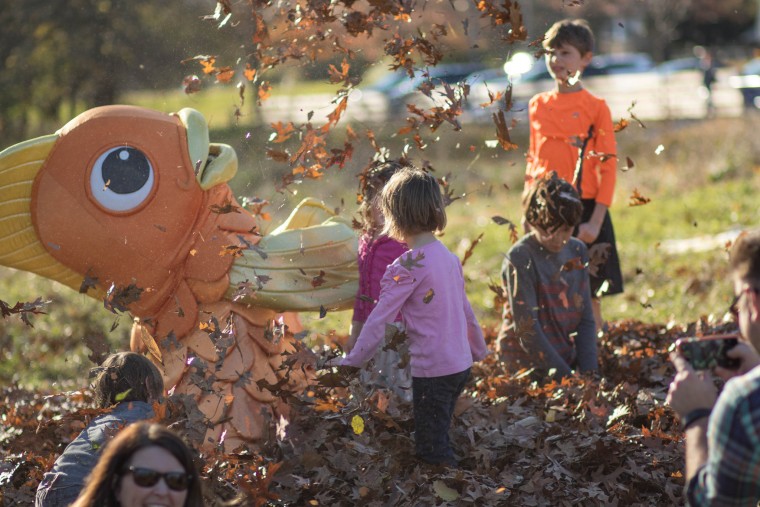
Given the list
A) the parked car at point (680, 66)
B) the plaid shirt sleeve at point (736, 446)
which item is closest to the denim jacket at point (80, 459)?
the plaid shirt sleeve at point (736, 446)

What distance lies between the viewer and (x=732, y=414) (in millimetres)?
2496

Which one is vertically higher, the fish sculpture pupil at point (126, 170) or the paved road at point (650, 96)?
the paved road at point (650, 96)

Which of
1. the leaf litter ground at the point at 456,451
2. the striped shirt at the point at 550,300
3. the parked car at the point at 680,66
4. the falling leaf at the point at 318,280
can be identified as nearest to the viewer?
the leaf litter ground at the point at 456,451

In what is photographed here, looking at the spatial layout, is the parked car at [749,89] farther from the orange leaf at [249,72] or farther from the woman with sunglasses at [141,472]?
the woman with sunglasses at [141,472]

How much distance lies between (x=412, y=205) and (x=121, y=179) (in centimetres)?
148

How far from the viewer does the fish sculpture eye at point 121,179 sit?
15.8 feet

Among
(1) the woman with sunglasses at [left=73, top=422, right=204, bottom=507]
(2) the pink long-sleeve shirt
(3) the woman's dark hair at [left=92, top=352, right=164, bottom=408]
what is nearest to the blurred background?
(3) the woman's dark hair at [left=92, top=352, right=164, bottom=408]

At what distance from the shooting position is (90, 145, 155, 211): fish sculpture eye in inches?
189

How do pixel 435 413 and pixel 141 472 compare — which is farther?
pixel 435 413

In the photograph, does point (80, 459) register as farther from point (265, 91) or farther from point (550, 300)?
point (550, 300)

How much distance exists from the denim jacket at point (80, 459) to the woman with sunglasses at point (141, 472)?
3.27 feet

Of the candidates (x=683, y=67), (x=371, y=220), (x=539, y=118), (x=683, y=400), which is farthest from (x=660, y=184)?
(x=683, y=67)

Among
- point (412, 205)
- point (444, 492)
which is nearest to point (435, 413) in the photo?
point (444, 492)

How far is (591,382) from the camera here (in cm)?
528
